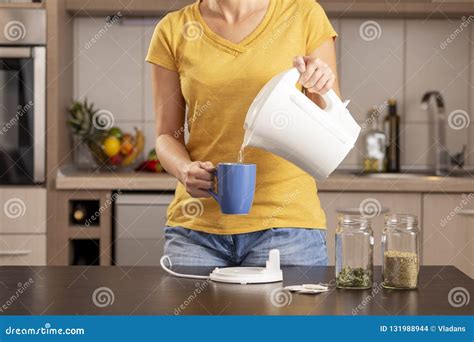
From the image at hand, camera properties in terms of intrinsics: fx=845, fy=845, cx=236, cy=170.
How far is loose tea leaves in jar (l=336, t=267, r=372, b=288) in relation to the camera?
4.49 feet

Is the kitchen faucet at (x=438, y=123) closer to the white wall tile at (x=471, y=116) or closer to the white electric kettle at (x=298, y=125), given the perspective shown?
the white wall tile at (x=471, y=116)

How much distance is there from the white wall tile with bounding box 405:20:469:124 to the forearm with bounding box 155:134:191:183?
1.93 m

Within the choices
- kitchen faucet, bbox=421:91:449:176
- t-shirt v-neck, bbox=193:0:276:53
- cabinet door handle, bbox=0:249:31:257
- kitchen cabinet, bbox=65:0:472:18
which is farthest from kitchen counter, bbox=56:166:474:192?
t-shirt v-neck, bbox=193:0:276:53

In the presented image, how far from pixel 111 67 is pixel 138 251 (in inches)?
34.2

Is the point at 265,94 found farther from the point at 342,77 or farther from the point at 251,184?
the point at 342,77

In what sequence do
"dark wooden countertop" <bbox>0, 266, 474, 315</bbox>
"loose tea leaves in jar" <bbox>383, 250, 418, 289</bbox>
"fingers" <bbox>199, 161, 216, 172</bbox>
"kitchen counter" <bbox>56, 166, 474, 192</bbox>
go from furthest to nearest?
"kitchen counter" <bbox>56, 166, 474, 192</bbox> → "fingers" <bbox>199, 161, 216, 172</bbox> → "loose tea leaves in jar" <bbox>383, 250, 418, 289</bbox> → "dark wooden countertop" <bbox>0, 266, 474, 315</bbox>

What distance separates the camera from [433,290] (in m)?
1.37

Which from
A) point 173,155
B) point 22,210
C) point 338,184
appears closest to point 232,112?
point 173,155

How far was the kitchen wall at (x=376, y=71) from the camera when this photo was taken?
3451 millimetres

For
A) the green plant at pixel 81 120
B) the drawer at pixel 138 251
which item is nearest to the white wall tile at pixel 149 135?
the green plant at pixel 81 120

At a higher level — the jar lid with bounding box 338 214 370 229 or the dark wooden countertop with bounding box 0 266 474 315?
the jar lid with bounding box 338 214 370 229

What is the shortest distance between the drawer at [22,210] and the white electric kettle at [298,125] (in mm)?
1686

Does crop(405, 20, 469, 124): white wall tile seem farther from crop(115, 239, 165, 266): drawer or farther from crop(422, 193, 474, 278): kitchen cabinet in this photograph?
crop(115, 239, 165, 266): drawer

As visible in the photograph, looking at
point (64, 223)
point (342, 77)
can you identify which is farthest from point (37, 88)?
point (342, 77)
